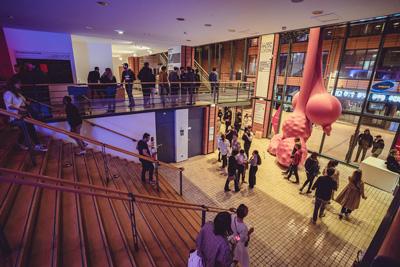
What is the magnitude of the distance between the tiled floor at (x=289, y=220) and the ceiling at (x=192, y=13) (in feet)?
16.8

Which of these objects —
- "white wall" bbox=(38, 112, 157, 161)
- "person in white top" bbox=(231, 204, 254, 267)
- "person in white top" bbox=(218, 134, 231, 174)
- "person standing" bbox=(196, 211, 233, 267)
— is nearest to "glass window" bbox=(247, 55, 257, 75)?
"person in white top" bbox=(218, 134, 231, 174)

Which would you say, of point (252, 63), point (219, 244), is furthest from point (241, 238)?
Result: point (252, 63)

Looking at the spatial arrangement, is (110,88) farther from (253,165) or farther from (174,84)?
(253,165)

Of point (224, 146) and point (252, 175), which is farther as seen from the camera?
point (224, 146)

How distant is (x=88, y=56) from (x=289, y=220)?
12.4m

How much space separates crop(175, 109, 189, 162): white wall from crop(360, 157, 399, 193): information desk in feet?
21.2

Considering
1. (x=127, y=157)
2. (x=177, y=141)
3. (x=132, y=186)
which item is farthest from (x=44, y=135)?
(x=177, y=141)

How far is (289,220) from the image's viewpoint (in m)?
5.08

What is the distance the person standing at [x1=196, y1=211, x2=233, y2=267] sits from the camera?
6.59 feet

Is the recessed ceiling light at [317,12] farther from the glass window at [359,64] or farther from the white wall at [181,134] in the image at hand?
the glass window at [359,64]

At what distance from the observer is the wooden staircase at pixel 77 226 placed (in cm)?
233

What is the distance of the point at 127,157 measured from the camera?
7.15 meters

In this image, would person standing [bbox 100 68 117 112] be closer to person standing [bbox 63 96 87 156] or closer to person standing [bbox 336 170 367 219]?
person standing [bbox 63 96 87 156]

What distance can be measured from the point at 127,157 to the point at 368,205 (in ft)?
25.4
